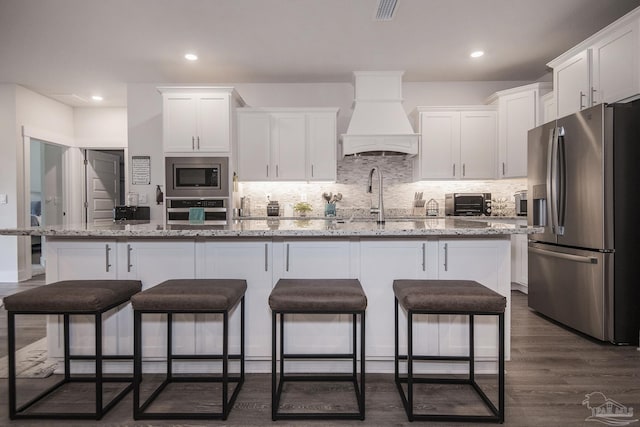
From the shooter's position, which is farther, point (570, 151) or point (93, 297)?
point (570, 151)

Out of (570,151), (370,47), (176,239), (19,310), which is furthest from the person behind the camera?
(370,47)

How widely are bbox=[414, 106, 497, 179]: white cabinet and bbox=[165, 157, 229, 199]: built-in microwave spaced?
2.65 meters

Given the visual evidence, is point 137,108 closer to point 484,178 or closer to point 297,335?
point 297,335

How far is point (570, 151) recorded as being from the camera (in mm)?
3055

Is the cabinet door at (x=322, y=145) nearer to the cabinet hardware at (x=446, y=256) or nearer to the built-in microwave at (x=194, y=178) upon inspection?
the built-in microwave at (x=194, y=178)

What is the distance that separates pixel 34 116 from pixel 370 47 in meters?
4.94

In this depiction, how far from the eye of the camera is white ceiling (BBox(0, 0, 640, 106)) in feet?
10.5

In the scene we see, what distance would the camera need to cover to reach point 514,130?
4621mm

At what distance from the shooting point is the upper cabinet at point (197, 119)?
14.8 ft

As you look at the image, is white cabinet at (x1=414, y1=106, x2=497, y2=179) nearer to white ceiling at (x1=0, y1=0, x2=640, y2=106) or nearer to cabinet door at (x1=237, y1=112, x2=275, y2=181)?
white ceiling at (x1=0, y1=0, x2=640, y2=106)

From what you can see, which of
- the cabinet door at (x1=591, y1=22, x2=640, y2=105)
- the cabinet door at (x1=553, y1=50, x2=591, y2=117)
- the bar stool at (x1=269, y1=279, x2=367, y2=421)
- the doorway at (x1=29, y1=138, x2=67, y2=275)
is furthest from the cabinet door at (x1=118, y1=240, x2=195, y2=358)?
the doorway at (x1=29, y1=138, x2=67, y2=275)

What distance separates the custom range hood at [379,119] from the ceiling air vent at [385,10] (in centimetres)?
135

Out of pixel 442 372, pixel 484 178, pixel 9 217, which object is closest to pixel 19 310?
pixel 442 372

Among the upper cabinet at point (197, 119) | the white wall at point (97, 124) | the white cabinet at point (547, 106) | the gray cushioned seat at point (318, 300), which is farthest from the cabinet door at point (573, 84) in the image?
the white wall at point (97, 124)
